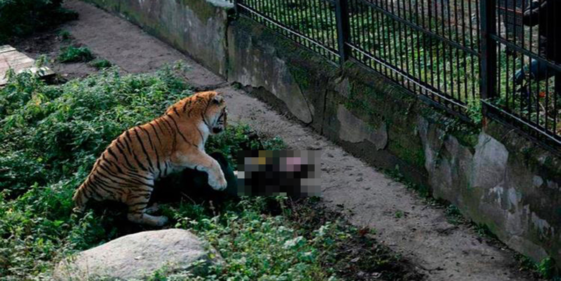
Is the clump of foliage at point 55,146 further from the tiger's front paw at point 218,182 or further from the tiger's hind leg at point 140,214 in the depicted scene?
the tiger's front paw at point 218,182

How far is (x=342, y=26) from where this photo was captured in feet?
28.5

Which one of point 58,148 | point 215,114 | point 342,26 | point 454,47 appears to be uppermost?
point 454,47

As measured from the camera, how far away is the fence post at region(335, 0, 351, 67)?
8.59 meters

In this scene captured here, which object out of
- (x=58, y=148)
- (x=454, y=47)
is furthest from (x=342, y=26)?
(x=58, y=148)

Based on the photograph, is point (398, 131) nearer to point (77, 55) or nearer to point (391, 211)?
point (391, 211)

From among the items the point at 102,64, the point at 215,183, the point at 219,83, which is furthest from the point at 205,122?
the point at 102,64

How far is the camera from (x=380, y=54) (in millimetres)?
8359

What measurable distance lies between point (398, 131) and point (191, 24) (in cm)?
425

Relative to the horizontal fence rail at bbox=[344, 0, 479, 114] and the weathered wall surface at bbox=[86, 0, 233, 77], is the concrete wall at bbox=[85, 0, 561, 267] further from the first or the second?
the horizontal fence rail at bbox=[344, 0, 479, 114]

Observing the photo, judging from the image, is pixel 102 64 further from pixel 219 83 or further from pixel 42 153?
pixel 42 153

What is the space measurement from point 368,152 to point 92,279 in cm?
→ 340

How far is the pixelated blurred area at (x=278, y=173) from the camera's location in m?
7.76

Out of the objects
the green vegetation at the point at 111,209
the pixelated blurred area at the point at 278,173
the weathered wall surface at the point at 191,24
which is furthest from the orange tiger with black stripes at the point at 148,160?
the weathered wall surface at the point at 191,24

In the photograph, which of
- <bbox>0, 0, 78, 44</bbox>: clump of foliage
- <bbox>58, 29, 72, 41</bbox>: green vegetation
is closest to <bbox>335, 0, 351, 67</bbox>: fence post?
<bbox>58, 29, 72, 41</bbox>: green vegetation
